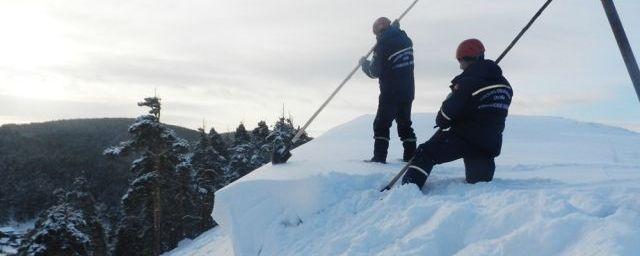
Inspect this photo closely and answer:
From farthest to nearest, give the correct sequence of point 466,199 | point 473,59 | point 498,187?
point 473,59
point 498,187
point 466,199

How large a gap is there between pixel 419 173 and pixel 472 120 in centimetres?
77

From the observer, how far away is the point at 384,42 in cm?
672

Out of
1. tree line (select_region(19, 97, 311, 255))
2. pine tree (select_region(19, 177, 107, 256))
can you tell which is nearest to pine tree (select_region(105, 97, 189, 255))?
tree line (select_region(19, 97, 311, 255))

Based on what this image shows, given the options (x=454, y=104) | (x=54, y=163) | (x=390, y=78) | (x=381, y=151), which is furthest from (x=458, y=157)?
(x=54, y=163)

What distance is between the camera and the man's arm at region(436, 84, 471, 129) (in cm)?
530

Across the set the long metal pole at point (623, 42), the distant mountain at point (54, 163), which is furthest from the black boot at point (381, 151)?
the distant mountain at point (54, 163)

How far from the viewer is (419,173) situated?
5.27 metres

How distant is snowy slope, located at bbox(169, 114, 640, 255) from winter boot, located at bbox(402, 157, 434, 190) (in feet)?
0.55

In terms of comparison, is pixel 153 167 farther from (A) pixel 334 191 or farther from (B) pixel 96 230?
(A) pixel 334 191

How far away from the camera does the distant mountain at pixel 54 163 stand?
3233 inches

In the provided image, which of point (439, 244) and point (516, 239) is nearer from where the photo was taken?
point (516, 239)

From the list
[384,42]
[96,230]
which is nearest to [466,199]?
[384,42]

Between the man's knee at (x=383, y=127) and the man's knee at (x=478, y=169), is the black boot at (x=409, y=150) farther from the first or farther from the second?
the man's knee at (x=478, y=169)

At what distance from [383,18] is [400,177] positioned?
2.33m
